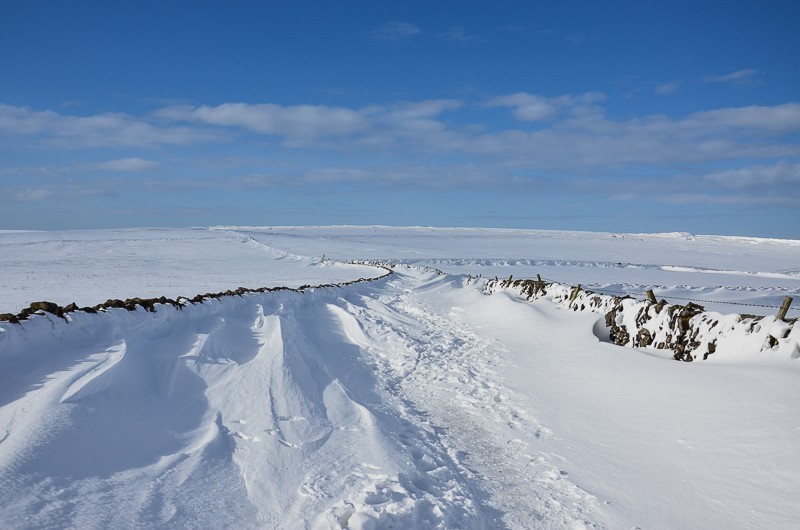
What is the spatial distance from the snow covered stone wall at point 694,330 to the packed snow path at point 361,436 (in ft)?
1.15

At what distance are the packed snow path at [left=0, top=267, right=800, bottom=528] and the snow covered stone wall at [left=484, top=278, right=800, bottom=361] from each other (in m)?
0.35

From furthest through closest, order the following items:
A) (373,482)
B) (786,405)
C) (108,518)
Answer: (786,405)
(373,482)
(108,518)

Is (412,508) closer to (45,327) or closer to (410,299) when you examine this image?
(45,327)

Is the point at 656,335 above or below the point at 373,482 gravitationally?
above

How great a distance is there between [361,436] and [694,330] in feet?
14.7

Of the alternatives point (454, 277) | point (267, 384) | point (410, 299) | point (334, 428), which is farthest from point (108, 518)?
point (454, 277)

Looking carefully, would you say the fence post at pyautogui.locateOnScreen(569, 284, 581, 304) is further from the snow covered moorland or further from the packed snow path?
the packed snow path

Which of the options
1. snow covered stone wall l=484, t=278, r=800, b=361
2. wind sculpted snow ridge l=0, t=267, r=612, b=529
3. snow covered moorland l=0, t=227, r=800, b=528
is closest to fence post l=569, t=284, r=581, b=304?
snow covered stone wall l=484, t=278, r=800, b=361

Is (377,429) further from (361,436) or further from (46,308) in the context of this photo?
(46,308)

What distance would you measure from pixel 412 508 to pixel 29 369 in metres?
3.31

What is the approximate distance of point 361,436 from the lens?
4191mm

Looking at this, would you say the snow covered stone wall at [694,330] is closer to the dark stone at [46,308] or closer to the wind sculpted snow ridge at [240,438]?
the wind sculpted snow ridge at [240,438]

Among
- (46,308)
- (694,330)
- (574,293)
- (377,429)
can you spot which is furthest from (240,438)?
(574,293)

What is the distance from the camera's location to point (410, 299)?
16.0m
